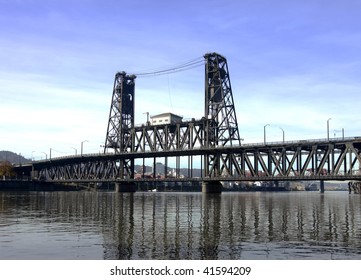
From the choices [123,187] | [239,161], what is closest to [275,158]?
[239,161]

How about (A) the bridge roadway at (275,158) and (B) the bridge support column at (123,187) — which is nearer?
(A) the bridge roadway at (275,158)

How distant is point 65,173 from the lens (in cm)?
19025

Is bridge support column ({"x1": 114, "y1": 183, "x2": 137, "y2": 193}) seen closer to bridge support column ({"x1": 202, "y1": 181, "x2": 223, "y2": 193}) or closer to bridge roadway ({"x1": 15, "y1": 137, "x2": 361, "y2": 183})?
bridge roadway ({"x1": 15, "y1": 137, "x2": 361, "y2": 183})

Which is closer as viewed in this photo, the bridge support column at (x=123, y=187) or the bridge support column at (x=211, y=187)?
the bridge support column at (x=211, y=187)

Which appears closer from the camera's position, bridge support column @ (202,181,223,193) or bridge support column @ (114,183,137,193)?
bridge support column @ (202,181,223,193)

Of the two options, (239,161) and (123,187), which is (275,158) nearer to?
(239,161)

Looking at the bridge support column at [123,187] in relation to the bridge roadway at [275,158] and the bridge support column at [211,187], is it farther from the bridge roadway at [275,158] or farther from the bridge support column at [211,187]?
the bridge support column at [211,187]

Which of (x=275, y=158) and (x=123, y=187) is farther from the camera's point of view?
(x=123, y=187)

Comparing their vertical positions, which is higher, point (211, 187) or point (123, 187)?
point (211, 187)

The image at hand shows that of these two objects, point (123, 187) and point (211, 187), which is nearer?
point (211, 187)

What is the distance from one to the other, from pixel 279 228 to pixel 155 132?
421 feet

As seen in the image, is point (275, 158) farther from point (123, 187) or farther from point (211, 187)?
point (123, 187)
